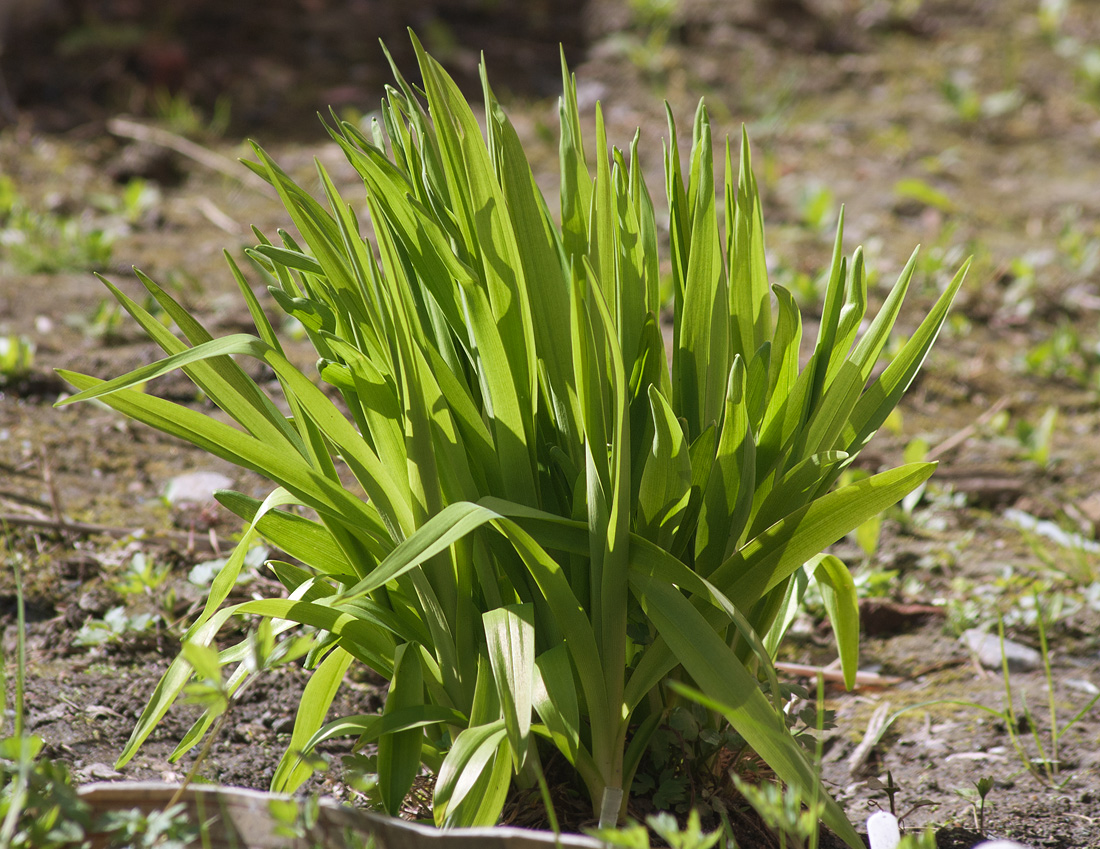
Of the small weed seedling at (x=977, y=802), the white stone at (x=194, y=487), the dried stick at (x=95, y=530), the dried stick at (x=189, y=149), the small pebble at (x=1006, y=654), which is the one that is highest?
the dried stick at (x=189, y=149)

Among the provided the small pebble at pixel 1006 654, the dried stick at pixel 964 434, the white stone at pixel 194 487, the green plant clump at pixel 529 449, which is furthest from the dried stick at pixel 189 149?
the small pebble at pixel 1006 654

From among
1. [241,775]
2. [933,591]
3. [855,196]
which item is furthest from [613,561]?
[855,196]

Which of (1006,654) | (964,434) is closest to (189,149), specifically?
(964,434)

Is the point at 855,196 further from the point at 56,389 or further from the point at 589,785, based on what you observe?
the point at 589,785

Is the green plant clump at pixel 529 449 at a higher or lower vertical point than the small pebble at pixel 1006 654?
higher

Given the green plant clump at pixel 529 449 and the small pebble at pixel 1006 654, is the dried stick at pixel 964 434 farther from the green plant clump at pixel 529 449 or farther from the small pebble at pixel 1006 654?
the green plant clump at pixel 529 449

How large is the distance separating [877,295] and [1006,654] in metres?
1.48

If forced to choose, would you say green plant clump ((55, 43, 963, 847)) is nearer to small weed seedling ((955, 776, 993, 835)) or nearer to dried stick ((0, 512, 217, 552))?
small weed seedling ((955, 776, 993, 835))

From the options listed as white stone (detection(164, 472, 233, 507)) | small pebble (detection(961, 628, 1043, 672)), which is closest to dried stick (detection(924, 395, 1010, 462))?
small pebble (detection(961, 628, 1043, 672))

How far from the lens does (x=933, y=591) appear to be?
Result: 1903 millimetres

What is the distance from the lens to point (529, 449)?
42.0 inches

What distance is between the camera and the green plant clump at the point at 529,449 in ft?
3.12

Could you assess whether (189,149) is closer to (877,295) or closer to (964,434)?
(877,295)

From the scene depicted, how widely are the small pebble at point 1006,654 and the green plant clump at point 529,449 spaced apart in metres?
0.76
